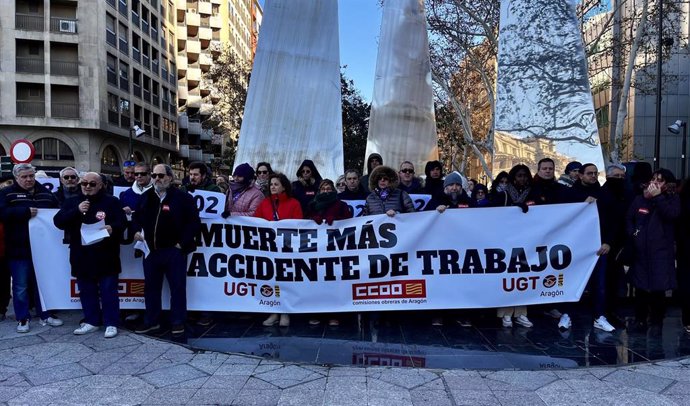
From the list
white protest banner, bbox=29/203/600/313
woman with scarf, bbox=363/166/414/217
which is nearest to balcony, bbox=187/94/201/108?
white protest banner, bbox=29/203/600/313

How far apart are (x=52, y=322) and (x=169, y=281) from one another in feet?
5.12

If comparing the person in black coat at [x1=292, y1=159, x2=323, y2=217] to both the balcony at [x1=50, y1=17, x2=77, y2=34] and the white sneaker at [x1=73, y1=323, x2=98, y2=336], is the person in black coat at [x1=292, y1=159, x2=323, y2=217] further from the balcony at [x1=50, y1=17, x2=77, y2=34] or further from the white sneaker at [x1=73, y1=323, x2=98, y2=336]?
the balcony at [x1=50, y1=17, x2=77, y2=34]

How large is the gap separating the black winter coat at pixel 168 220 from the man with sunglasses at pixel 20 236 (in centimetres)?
139

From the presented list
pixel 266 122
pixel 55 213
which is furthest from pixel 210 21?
pixel 55 213

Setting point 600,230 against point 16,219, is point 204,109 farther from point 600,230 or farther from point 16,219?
point 600,230

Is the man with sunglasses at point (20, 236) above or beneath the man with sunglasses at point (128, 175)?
beneath

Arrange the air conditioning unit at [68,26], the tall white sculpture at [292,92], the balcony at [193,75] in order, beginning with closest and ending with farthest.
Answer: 1. the tall white sculpture at [292,92]
2. the air conditioning unit at [68,26]
3. the balcony at [193,75]

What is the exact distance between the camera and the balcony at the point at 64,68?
33.8m

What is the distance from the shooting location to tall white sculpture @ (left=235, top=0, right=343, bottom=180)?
10266mm

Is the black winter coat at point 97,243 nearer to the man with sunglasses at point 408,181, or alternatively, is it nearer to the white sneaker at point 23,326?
the white sneaker at point 23,326

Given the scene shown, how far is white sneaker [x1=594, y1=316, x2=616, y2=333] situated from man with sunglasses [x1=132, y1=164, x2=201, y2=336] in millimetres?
4704

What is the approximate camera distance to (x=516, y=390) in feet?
13.6

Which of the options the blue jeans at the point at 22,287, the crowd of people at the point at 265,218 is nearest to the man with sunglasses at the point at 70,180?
the crowd of people at the point at 265,218

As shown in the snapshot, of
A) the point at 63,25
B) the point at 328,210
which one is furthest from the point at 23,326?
the point at 63,25
